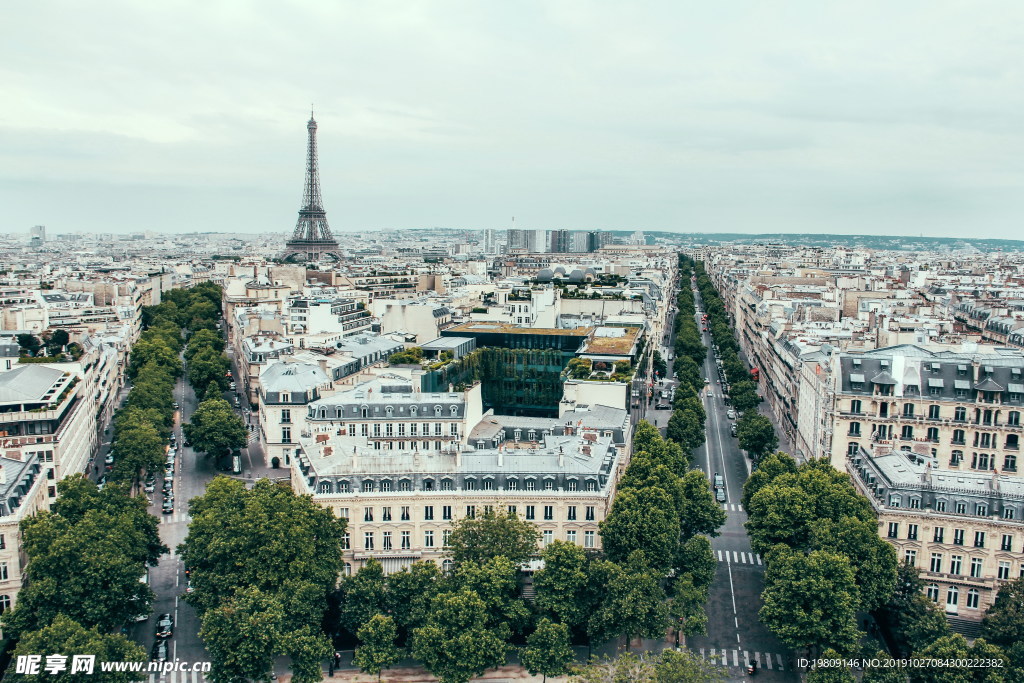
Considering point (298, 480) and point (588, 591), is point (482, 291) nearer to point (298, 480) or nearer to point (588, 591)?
point (298, 480)

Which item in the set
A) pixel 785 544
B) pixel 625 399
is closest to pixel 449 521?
pixel 785 544

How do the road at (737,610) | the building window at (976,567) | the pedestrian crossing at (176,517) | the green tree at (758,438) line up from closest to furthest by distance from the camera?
the road at (737,610) < the building window at (976,567) < the pedestrian crossing at (176,517) < the green tree at (758,438)

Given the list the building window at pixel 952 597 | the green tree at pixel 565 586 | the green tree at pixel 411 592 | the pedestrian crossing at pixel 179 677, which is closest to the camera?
the pedestrian crossing at pixel 179 677

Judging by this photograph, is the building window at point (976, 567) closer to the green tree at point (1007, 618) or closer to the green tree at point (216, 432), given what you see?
the green tree at point (1007, 618)

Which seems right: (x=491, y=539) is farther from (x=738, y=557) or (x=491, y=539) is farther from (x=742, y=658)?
(x=738, y=557)

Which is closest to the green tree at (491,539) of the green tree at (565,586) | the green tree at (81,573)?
the green tree at (565,586)

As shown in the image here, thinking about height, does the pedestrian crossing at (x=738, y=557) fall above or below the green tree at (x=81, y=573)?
below

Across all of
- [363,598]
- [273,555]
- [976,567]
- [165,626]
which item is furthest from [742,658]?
[165,626]
